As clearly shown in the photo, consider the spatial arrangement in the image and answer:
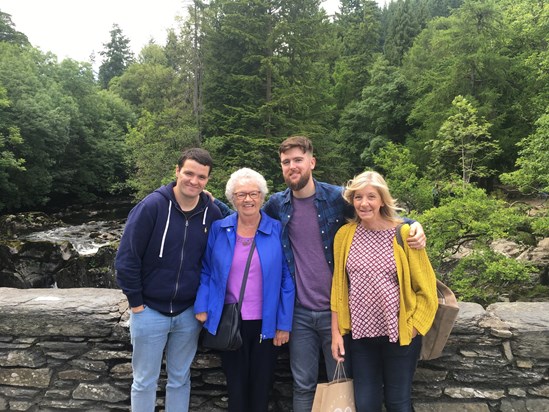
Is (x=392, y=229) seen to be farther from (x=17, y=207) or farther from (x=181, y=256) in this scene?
(x=17, y=207)

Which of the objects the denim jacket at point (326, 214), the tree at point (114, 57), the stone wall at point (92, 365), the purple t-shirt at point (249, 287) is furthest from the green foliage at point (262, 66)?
the tree at point (114, 57)

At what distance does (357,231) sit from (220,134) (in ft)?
66.6

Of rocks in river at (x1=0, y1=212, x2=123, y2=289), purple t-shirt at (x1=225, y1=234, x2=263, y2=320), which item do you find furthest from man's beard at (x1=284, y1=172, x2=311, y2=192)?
rocks in river at (x1=0, y1=212, x2=123, y2=289)

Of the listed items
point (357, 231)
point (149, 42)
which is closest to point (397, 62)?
point (149, 42)

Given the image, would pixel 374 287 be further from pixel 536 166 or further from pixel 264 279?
pixel 536 166

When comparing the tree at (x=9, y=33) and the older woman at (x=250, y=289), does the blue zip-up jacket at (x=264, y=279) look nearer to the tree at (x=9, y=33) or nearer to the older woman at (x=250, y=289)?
the older woman at (x=250, y=289)

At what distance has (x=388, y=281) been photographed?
2131 millimetres

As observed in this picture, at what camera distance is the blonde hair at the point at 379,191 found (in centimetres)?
220

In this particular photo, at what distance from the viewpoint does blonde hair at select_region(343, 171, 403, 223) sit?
2199 mm

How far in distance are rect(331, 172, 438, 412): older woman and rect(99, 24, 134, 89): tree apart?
59349 mm

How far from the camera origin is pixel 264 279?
7.51 ft

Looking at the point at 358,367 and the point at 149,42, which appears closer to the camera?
the point at 358,367

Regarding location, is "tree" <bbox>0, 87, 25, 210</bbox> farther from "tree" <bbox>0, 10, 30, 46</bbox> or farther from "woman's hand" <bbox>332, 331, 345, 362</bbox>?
"woman's hand" <bbox>332, 331, 345, 362</bbox>

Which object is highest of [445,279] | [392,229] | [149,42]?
[149,42]
